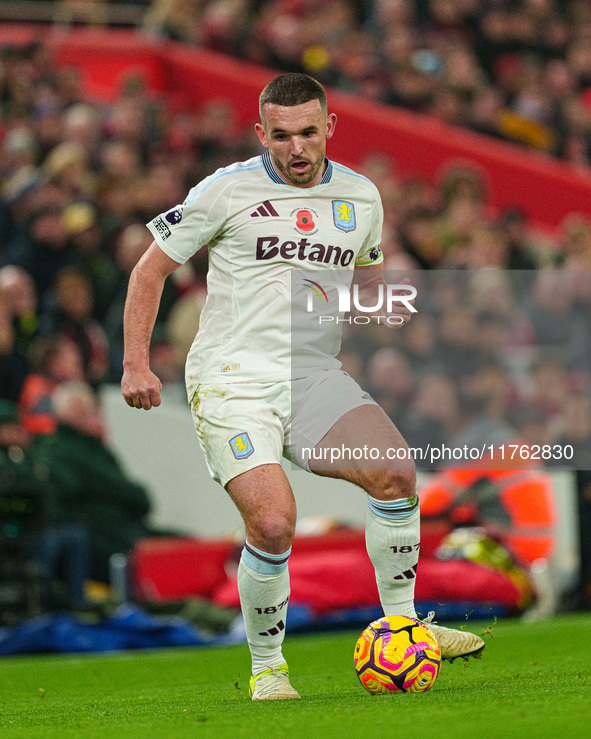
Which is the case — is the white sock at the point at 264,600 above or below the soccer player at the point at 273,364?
below

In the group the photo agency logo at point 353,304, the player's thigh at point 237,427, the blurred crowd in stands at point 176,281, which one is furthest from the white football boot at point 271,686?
the blurred crowd in stands at point 176,281

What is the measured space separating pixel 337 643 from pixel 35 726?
4173 mm

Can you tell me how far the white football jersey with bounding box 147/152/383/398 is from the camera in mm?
4980

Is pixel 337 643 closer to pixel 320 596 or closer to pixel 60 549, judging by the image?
pixel 320 596

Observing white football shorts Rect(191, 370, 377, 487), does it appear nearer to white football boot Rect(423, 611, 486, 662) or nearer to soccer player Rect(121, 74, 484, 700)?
soccer player Rect(121, 74, 484, 700)

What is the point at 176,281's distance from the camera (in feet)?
37.2

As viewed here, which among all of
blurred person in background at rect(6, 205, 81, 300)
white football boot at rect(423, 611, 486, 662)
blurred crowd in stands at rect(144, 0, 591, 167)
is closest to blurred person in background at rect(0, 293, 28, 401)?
blurred person in background at rect(6, 205, 81, 300)

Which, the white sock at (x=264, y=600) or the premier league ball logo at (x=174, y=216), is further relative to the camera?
the premier league ball logo at (x=174, y=216)

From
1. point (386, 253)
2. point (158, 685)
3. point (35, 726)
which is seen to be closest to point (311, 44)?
point (386, 253)

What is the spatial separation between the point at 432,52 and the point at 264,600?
1311 cm

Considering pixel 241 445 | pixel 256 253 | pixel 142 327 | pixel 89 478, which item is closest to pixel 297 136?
pixel 256 253

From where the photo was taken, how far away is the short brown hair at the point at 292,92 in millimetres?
4898

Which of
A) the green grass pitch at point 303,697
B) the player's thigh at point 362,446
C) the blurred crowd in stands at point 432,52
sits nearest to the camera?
the green grass pitch at point 303,697

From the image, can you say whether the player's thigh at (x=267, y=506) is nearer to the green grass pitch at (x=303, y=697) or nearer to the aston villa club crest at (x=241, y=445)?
the aston villa club crest at (x=241, y=445)
